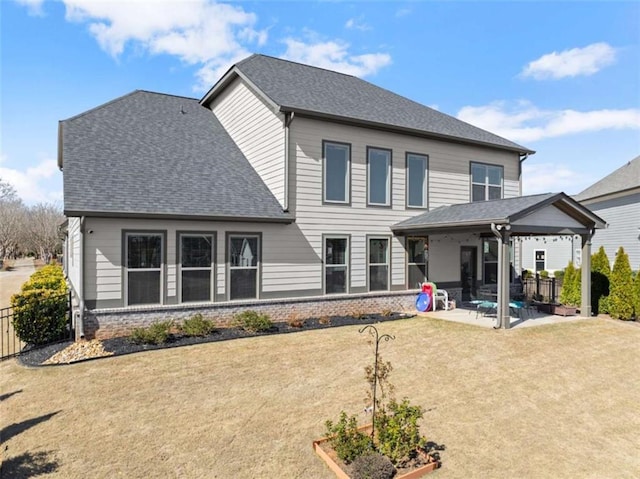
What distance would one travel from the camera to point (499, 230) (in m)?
11.1

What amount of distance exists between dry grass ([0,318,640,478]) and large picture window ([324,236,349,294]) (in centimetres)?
326

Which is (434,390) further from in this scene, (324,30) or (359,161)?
(324,30)

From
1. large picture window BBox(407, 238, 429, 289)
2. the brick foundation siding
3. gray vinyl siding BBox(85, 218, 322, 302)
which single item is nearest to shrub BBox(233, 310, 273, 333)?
the brick foundation siding

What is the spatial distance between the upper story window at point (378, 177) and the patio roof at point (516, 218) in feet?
3.84

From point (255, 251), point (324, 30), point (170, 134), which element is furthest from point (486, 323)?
point (170, 134)

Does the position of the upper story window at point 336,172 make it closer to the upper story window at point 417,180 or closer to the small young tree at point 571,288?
the upper story window at point 417,180

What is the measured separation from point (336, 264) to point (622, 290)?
390 inches

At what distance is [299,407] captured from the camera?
6066 mm

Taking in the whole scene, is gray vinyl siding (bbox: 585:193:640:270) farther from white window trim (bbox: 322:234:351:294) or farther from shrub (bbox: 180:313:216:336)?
shrub (bbox: 180:313:216:336)

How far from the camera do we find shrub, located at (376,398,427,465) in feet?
14.3

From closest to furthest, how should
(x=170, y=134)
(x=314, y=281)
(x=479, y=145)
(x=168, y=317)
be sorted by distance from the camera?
(x=168, y=317) < (x=314, y=281) < (x=170, y=134) < (x=479, y=145)

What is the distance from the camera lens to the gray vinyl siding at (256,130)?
41.5 feet

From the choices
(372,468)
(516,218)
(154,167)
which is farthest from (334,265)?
(372,468)

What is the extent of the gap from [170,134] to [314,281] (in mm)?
7369
